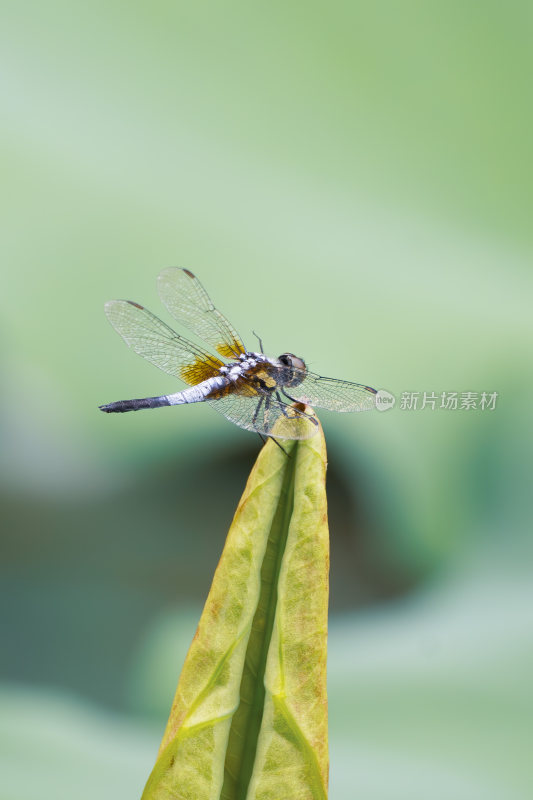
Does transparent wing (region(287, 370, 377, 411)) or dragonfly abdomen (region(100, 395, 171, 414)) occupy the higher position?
transparent wing (region(287, 370, 377, 411))

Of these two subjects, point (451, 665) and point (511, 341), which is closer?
point (451, 665)

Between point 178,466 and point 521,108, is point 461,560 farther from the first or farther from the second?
point 521,108

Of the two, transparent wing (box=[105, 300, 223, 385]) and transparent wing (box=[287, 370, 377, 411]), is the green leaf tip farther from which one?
transparent wing (box=[105, 300, 223, 385])

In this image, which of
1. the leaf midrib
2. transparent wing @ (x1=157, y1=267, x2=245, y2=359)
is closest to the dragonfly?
transparent wing @ (x1=157, y1=267, x2=245, y2=359)

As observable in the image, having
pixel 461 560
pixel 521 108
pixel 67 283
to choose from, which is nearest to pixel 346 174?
pixel 521 108

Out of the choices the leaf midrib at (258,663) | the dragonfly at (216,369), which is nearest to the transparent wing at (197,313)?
the dragonfly at (216,369)

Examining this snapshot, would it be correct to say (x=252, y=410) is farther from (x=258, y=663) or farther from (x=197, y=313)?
(x=258, y=663)

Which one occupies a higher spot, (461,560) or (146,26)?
(146,26)
